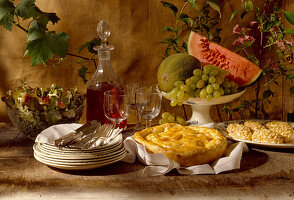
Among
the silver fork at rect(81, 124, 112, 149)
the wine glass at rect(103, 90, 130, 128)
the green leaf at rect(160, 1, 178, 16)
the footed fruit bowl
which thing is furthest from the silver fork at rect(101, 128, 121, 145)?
the green leaf at rect(160, 1, 178, 16)

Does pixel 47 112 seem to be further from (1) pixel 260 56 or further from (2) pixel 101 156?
(1) pixel 260 56

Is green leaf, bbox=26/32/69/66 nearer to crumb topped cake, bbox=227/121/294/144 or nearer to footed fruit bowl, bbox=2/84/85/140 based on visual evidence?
footed fruit bowl, bbox=2/84/85/140

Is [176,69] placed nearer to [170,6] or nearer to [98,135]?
[170,6]

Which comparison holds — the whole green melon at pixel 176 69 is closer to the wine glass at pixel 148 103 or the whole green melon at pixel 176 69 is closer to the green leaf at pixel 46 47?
the wine glass at pixel 148 103

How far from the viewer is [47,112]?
1638 millimetres

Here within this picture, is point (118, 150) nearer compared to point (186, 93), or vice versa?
point (118, 150)

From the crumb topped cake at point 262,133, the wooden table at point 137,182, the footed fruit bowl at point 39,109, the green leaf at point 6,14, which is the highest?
the green leaf at point 6,14

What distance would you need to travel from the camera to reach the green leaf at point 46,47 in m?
1.75

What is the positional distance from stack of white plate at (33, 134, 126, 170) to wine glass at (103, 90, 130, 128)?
0.81ft

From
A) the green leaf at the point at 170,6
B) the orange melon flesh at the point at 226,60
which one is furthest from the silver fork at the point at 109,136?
the green leaf at the point at 170,6

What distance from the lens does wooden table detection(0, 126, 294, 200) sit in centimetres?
122

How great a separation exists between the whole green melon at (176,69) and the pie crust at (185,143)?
32cm

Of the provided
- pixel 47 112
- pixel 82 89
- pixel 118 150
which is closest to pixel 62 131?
pixel 47 112

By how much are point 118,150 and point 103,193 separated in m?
0.22
